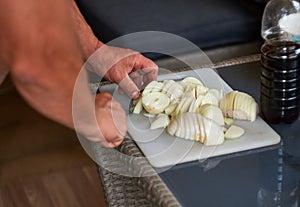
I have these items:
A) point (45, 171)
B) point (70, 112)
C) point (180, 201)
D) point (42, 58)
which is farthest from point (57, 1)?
point (45, 171)

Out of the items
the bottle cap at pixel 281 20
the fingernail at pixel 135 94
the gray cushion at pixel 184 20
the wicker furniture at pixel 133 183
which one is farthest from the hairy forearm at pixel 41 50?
the gray cushion at pixel 184 20

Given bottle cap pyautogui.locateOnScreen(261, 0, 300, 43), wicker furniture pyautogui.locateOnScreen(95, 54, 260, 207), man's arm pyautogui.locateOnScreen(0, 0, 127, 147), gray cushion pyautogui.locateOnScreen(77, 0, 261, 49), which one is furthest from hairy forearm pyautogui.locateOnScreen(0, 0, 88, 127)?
gray cushion pyautogui.locateOnScreen(77, 0, 261, 49)

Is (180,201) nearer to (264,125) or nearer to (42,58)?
(264,125)

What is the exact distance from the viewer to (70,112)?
3.03 ft

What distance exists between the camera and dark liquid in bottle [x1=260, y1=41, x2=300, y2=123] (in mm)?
1195

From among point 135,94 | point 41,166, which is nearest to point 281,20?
point 135,94

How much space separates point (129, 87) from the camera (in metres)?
1.32

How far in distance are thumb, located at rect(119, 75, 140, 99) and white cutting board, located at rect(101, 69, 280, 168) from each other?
0.27 feet

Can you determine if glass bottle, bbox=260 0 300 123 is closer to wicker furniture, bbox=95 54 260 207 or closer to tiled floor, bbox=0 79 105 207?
wicker furniture, bbox=95 54 260 207

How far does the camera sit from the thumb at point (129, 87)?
1.30 meters

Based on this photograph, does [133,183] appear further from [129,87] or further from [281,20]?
[281,20]

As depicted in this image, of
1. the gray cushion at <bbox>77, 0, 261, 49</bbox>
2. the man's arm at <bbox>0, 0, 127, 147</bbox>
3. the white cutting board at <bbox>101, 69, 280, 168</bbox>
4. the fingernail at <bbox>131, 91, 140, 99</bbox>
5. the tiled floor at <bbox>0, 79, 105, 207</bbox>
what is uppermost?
the man's arm at <bbox>0, 0, 127, 147</bbox>

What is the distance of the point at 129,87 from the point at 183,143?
0.23 metres

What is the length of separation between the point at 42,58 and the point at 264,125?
0.55 m
